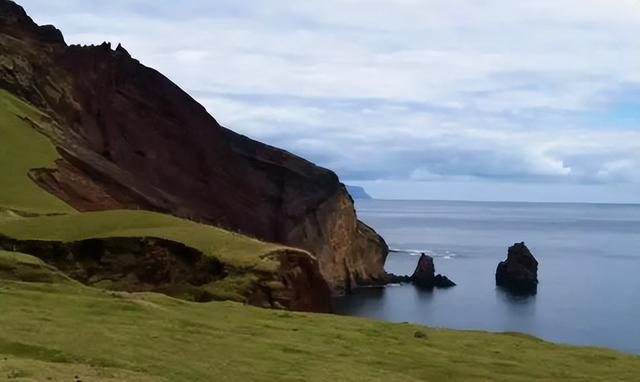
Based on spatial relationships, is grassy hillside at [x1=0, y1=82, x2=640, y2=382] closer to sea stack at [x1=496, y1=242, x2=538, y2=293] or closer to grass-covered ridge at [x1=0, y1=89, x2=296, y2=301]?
grass-covered ridge at [x1=0, y1=89, x2=296, y2=301]

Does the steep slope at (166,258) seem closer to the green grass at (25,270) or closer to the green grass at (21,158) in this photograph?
the green grass at (25,270)

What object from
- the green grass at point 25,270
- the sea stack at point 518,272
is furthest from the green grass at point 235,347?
the sea stack at point 518,272

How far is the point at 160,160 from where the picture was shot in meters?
145

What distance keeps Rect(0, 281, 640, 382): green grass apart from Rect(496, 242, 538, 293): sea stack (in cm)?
12540

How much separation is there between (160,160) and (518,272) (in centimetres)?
7432

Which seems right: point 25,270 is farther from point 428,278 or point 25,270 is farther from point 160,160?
point 428,278

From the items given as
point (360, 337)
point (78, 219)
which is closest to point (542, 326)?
point (78, 219)

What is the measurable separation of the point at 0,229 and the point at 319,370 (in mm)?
38183

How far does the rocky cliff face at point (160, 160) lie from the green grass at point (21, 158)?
2324 millimetres

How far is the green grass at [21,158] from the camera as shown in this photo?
8194 centimetres

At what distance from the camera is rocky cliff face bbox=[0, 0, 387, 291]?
118 m

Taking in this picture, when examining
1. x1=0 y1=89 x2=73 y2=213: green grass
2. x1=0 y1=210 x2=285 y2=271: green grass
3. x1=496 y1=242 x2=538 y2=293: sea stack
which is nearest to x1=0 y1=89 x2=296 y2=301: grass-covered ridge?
x1=0 y1=210 x2=285 y2=271: green grass

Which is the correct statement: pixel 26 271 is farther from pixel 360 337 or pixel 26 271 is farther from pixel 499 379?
pixel 499 379

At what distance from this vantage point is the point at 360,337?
40.4 m
